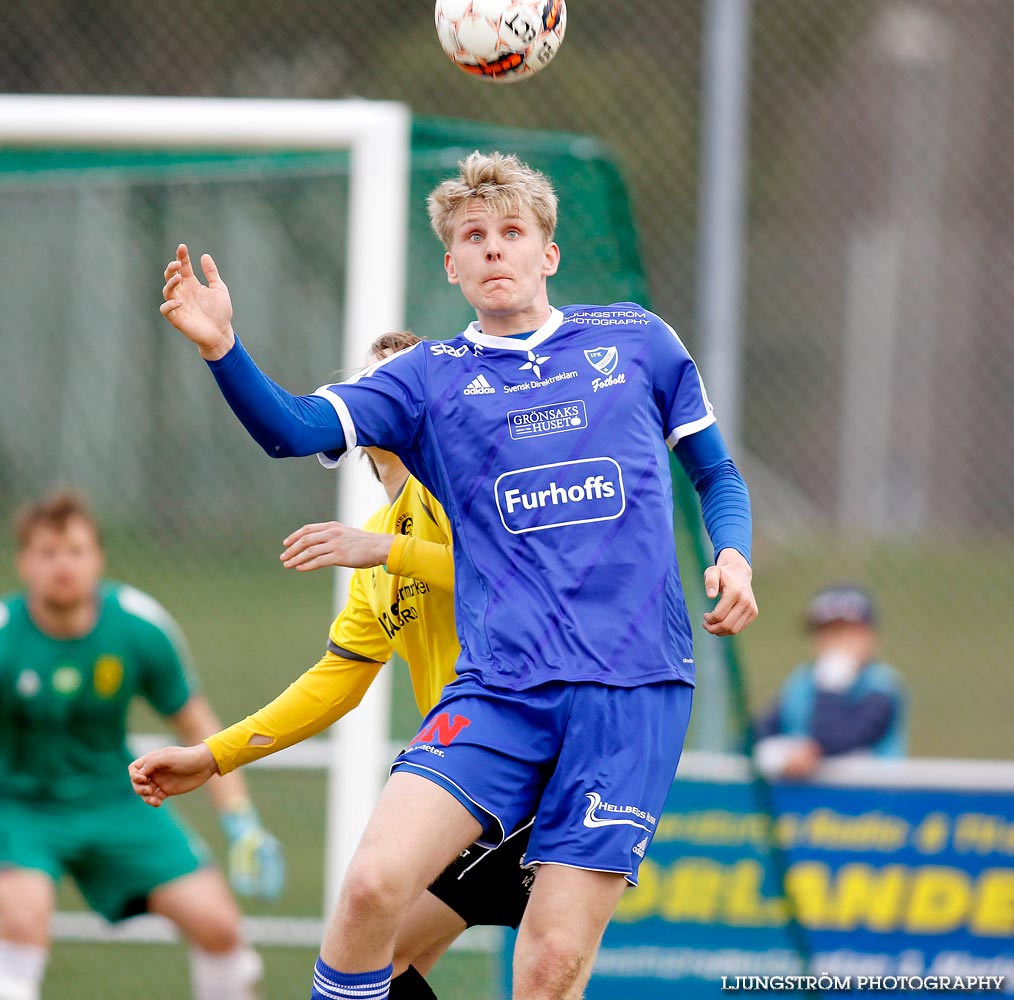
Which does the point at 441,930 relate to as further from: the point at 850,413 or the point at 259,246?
the point at 850,413

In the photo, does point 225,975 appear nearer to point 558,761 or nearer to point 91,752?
Answer: point 91,752

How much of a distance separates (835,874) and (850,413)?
731cm

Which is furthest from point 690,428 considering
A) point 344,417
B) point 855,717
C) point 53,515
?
point 855,717

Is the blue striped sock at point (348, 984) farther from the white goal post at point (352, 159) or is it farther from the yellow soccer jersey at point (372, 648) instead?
the white goal post at point (352, 159)

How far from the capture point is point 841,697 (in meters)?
7.29

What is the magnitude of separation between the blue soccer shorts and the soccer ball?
58.1 inches

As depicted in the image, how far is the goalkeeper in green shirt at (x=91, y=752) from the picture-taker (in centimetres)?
590

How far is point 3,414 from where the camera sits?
34.4 feet

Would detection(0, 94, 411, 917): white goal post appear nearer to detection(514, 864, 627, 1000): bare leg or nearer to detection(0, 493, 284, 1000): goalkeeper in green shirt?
detection(0, 493, 284, 1000): goalkeeper in green shirt

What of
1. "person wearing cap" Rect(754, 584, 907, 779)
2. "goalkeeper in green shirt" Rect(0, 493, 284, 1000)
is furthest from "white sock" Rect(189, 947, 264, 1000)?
"person wearing cap" Rect(754, 584, 907, 779)

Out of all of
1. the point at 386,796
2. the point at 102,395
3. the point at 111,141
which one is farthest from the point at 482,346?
the point at 102,395

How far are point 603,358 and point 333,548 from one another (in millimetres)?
702

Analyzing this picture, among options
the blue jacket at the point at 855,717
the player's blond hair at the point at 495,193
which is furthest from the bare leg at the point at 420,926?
the blue jacket at the point at 855,717

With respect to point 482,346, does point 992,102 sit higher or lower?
Answer: higher
